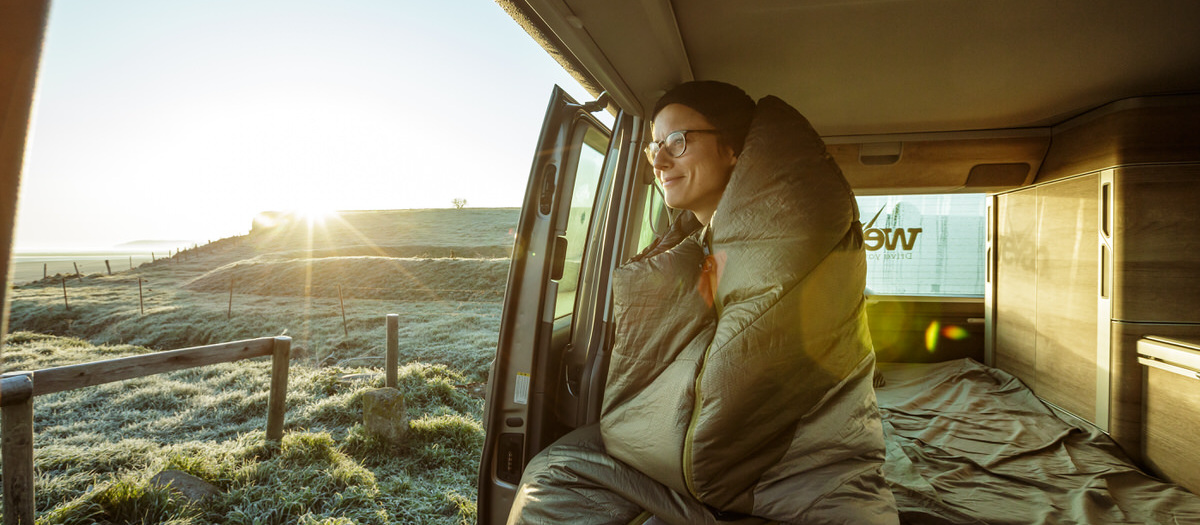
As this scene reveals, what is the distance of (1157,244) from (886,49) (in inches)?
92.9

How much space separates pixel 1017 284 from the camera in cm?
412

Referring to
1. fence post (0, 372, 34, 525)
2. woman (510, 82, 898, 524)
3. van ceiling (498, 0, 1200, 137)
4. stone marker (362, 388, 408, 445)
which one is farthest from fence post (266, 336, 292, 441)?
woman (510, 82, 898, 524)

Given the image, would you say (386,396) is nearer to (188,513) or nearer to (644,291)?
(188,513)

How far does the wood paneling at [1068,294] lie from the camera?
343 cm

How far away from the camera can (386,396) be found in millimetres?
5723

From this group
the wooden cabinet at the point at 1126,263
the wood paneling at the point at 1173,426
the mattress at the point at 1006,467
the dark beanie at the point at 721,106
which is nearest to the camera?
the dark beanie at the point at 721,106

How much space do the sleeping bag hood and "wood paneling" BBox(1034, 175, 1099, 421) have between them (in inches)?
126

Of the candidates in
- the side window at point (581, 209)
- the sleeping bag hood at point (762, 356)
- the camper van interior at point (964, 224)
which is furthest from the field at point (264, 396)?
the side window at point (581, 209)

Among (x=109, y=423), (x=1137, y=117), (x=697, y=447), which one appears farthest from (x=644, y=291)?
(x=109, y=423)

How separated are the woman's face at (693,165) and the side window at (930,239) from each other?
3.40 meters

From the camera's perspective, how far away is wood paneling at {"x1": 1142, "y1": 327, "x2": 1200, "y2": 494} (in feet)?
8.91

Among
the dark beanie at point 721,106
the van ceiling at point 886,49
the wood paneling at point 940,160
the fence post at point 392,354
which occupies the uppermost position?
the van ceiling at point 886,49

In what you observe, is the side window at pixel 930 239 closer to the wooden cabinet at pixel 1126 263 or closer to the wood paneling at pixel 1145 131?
the wooden cabinet at pixel 1126 263

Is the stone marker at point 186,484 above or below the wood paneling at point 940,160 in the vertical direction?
below
